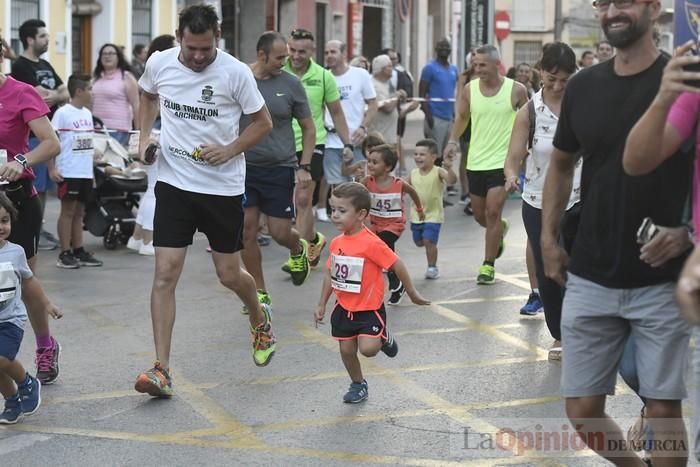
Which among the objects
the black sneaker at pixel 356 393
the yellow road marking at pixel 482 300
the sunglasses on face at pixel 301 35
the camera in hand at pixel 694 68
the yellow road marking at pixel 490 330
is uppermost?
the sunglasses on face at pixel 301 35

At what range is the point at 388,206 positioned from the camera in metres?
10.6

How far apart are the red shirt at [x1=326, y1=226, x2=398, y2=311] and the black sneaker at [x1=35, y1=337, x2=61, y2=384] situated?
157 cm

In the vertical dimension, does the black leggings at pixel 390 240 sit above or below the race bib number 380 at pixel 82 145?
below

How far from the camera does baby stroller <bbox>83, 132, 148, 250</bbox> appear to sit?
43.1 ft

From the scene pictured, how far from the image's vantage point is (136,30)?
79.4 feet

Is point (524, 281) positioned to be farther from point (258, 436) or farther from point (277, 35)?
point (258, 436)

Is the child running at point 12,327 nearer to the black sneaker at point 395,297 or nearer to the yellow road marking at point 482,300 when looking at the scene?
the black sneaker at point 395,297

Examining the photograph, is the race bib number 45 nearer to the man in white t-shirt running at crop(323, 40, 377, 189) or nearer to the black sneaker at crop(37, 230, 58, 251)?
the man in white t-shirt running at crop(323, 40, 377, 189)

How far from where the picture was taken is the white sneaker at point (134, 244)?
1308 cm

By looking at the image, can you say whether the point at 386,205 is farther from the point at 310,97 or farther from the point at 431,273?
Answer: the point at 310,97

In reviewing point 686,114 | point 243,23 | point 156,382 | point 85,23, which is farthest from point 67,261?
point 243,23

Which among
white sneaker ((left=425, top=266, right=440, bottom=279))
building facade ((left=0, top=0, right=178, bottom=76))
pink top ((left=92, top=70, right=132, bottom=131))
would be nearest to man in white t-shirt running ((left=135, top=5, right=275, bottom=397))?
white sneaker ((left=425, top=266, right=440, bottom=279))

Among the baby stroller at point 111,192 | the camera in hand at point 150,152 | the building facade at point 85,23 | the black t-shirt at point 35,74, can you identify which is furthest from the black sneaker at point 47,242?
the building facade at point 85,23

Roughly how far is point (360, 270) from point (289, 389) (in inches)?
30.1
